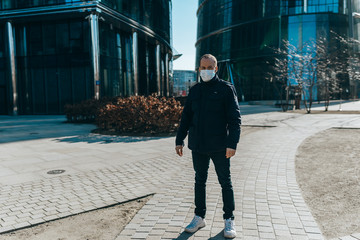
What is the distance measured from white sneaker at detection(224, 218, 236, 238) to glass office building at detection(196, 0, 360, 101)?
4447 centimetres

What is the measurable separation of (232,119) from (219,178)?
0.68 metres

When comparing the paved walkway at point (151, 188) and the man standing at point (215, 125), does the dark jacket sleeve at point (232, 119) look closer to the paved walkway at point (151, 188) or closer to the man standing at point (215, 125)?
the man standing at point (215, 125)

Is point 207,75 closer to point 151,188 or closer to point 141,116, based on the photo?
point 151,188

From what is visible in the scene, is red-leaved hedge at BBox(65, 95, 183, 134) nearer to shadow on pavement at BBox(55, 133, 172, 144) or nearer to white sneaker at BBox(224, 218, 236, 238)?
shadow on pavement at BBox(55, 133, 172, 144)

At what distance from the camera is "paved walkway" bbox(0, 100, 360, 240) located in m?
3.79

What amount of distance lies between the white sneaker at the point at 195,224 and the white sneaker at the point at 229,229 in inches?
12.4

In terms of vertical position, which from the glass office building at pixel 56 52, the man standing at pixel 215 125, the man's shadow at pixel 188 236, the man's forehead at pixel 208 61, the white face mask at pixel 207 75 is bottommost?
the man's shadow at pixel 188 236

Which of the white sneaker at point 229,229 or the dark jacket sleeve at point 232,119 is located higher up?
the dark jacket sleeve at point 232,119

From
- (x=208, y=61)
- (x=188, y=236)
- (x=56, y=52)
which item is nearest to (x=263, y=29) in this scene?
(x=56, y=52)

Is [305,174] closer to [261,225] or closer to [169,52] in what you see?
[261,225]

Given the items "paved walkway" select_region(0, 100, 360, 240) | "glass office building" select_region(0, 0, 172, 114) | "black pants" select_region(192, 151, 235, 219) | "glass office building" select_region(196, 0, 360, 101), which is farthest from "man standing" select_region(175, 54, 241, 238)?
"glass office building" select_region(196, 0, 360, 101)

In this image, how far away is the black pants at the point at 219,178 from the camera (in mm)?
3480

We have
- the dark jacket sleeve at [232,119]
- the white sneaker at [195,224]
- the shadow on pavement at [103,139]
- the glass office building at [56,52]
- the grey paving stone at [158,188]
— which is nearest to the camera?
the dark jacket sleeve at [232,119]

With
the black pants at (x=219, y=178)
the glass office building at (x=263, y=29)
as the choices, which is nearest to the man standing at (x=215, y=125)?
the black pants at (x=219, y=178)
